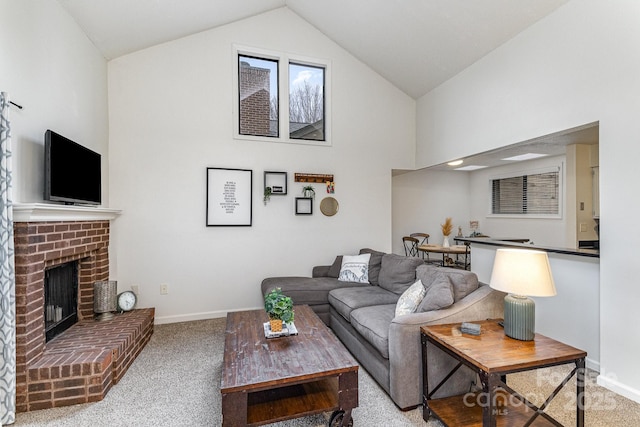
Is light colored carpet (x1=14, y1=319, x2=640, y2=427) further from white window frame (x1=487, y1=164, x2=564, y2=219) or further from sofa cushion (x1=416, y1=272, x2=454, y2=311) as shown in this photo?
white window frame (x1=487, y1=164, x2=564, y2=219)

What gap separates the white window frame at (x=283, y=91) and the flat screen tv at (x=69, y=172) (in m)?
1.69

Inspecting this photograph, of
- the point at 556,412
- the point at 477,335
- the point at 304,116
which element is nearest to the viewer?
the point at 477,335

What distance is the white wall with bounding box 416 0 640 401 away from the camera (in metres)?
2.27

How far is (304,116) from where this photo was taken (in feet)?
15.4

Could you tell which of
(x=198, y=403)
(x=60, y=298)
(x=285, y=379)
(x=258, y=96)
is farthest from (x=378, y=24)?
(x=60, y=298)

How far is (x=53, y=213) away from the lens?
240 cm

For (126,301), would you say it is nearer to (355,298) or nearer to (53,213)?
(53,213)

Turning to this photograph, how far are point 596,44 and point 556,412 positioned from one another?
2760mm

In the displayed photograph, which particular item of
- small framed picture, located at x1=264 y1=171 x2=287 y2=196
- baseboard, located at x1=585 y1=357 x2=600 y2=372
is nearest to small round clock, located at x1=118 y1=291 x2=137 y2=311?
small framed picture, located at x1=264 y1=171 x2=287 y2=196

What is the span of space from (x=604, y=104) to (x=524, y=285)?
173cm

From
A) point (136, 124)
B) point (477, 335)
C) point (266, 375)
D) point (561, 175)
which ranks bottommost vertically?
point (266, 375)

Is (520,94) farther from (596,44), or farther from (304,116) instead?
(304,116)

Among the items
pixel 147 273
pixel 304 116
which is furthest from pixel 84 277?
pixel 304 116

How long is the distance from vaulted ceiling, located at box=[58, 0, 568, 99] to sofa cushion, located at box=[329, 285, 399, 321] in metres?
2.97
